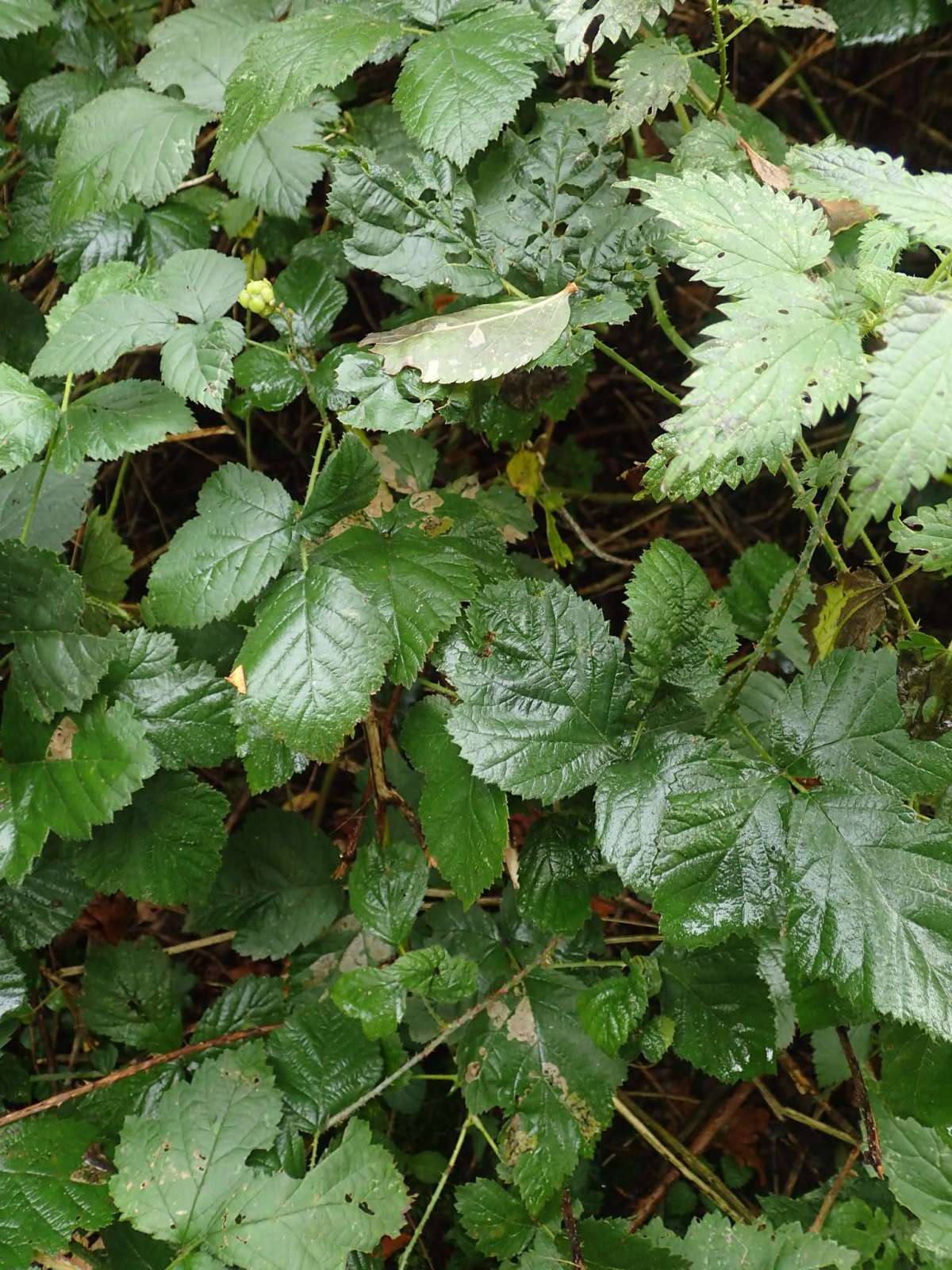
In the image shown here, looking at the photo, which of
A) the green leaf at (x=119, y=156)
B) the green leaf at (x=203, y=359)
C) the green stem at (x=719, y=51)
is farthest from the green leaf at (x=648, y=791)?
the green leaf at (x=119, y=156)

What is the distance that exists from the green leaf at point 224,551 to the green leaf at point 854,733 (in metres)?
0.73

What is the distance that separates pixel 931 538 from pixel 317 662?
2.67 ft

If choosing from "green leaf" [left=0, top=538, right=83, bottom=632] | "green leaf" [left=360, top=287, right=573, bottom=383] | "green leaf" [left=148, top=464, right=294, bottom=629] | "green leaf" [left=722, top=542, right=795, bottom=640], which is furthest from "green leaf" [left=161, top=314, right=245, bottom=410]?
"green leaf" [left=722, top=542, right=795, bottom=640]

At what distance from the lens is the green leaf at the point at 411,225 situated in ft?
4.08

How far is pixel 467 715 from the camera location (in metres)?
1.23

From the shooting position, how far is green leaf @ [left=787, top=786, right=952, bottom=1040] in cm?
102

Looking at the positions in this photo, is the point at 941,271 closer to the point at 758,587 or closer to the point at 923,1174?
the point at 758,587

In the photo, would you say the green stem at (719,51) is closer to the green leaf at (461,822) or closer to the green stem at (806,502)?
the green stem at (806,502)

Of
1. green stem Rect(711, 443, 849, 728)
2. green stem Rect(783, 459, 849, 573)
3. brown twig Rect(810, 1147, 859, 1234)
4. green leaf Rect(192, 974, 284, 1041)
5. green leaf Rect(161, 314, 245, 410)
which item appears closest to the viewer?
green stem Rect(711, 443, 849, 728)

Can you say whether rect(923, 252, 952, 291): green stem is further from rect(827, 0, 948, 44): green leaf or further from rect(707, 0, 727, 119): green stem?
rect(827, 0, 948, 44): green leaf

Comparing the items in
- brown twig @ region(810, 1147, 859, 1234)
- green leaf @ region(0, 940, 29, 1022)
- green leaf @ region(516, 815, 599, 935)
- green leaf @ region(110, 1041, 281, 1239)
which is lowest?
Answer: brown twig @ region(810, 1147, 859, 1234)

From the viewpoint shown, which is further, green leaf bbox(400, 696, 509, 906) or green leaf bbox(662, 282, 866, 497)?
green leaf bbox(400, 696, 509, 906)

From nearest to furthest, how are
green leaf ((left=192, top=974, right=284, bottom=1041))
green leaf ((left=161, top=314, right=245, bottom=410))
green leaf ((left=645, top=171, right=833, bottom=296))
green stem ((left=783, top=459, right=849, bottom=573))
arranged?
green leaf ((left=645, top=171, right=833, bottom=296)), green stem ((left=783, top=459, right=849, bottom=573)), green leaf ((left=161, top=314, right=245, bottom=410)), green leaf ((left=192, top=974, right=284, bottom=1041))

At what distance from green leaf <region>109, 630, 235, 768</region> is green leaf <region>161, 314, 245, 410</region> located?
0.38 meters
